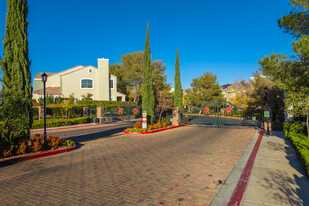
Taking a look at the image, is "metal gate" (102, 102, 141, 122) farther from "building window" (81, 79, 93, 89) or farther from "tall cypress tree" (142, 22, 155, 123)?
"building window" (81, 79, 93, 89)

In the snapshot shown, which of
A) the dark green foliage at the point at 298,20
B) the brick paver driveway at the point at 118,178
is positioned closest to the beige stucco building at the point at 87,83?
the brick paver driveway at the point at 118,178

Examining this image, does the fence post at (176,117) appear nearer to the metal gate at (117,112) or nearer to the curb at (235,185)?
the metal gate at (117,112)

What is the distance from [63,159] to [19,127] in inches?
98.4

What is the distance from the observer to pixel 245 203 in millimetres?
4344

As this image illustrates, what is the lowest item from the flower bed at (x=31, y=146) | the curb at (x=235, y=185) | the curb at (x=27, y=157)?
the curb at (x=235, y=185)

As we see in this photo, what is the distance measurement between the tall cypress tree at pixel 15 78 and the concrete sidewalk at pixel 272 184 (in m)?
8.51

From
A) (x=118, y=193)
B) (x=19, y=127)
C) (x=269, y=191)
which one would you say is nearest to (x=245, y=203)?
(x=269, y=191)

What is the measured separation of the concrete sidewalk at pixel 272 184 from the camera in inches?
176

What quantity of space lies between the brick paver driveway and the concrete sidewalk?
1.04 feet

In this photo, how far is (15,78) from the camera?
8.66 meters

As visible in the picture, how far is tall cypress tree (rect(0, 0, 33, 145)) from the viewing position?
855 cm

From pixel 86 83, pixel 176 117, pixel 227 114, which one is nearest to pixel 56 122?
pixel 176 117

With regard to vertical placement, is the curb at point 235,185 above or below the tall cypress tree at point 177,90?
below

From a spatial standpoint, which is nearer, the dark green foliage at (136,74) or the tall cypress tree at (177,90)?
the tall cypress tree at (177,90)
